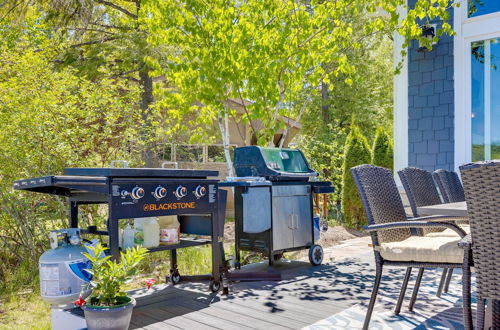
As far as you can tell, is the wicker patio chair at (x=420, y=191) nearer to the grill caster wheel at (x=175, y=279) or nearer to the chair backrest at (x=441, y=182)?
the chair backrest at (x=441, y=182)

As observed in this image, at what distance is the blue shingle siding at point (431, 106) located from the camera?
686cm

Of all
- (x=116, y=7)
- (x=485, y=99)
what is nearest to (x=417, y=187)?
(x=485, y=99)

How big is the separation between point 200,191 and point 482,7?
5.37 meters

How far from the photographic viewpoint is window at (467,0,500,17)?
21.5 feet

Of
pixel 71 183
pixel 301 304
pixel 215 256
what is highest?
pixel 71 183

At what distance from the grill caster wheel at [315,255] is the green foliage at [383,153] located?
3584 mm

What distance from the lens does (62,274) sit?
2770 mm

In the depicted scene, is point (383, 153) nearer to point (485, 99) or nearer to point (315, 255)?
point (485, 99)

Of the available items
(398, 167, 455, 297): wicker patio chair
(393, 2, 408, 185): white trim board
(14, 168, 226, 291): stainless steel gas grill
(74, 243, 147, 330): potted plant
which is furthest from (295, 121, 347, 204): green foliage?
(74, 243, 147, 330): potted plant

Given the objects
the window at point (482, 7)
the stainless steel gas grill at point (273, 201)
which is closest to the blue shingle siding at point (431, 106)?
the window at point (482, 7)

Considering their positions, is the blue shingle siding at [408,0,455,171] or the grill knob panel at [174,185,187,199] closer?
the grill knob panel at [174,185,187,199]

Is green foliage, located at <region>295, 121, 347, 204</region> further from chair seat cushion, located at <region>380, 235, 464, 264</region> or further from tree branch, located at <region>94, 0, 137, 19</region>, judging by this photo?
chair seat cushion, located at <region>380, 235, 464, 264</region>

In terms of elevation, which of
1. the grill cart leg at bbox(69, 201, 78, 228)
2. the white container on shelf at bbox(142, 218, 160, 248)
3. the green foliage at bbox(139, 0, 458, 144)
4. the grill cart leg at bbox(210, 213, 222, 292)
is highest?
the green foliage at bbox(139, 0, 458, 144)

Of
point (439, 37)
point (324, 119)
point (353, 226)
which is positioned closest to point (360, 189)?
point (439, 37)
